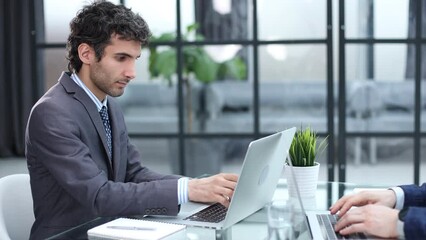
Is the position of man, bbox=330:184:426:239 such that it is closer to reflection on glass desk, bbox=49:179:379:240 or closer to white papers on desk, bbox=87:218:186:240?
reflection on glass desk, bbox=49:179:379:240

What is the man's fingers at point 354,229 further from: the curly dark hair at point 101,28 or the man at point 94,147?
the curly dark hair at point 101,28

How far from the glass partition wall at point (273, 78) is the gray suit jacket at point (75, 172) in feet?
7.70

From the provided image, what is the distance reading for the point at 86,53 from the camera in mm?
2188

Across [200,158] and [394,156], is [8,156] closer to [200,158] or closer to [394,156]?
[200,158]

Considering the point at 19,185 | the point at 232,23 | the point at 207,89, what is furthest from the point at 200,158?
the point at 19,185

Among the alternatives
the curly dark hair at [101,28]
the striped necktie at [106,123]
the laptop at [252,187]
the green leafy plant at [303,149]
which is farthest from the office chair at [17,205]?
the green leafy plant at [303,149]

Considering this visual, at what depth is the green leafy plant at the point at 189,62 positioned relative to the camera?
4543mm

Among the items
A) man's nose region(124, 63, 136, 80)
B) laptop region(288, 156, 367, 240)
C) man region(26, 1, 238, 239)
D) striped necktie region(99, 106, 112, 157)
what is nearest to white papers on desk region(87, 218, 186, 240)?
man region(26, 1, 238, 239)

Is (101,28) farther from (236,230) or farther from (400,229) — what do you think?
(400,229)

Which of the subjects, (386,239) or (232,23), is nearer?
(386,239)

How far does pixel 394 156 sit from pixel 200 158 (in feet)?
4.62

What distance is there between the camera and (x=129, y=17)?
86.4 inches

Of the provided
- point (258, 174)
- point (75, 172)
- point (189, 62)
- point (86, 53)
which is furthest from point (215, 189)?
point (189, 62)

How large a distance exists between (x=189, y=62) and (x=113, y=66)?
243cm
